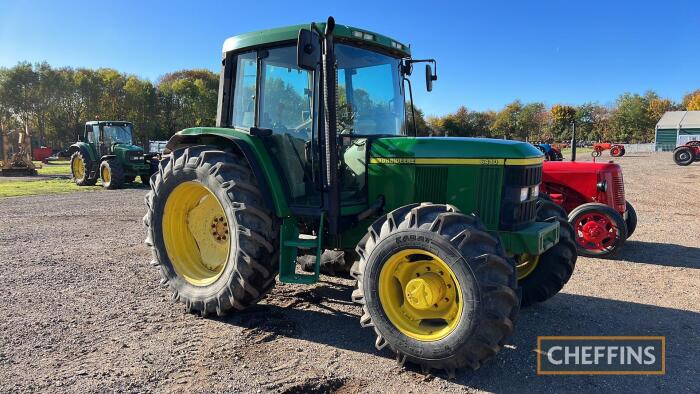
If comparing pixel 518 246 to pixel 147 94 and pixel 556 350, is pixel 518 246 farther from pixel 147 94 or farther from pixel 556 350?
pixel 147 94

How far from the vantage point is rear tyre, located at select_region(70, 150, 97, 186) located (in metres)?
17.9

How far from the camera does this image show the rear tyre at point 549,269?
15.0ft

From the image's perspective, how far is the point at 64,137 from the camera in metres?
47.8

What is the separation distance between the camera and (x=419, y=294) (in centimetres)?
332

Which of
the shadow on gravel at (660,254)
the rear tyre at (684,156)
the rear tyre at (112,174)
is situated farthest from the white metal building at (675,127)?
the rear tyre at (112,174)

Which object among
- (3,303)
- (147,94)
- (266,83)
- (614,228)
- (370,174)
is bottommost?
(3,303)

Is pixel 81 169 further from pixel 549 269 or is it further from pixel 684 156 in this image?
pixel 684 156

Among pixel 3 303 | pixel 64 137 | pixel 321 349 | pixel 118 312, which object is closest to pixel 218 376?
pixel 321 349

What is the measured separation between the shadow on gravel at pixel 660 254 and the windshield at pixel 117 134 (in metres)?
17.2

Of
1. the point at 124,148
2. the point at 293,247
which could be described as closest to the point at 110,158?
the point at 124,148

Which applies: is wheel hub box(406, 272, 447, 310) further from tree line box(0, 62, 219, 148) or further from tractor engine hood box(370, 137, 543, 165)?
tree line box(0, 62, 219, 148)

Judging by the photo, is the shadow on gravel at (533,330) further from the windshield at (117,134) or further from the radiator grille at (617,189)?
the windshield at (117,134)

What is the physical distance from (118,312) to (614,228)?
21.2ft

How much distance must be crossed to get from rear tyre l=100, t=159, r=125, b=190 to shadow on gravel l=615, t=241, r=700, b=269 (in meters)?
15.5
